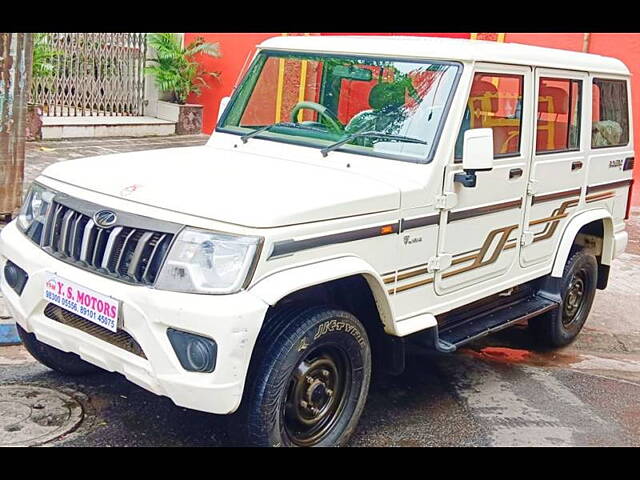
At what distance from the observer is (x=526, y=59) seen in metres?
5.04

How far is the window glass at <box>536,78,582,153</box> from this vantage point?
5246 millimetres

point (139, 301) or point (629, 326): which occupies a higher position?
point (139, 301)

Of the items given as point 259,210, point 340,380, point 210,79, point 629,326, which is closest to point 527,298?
point 629,326

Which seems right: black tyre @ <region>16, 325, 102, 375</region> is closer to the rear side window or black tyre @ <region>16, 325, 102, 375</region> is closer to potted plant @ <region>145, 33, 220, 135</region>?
the rear side window

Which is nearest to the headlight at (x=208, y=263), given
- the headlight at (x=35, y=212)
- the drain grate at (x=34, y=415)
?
the headlight at (x=35, y=212)

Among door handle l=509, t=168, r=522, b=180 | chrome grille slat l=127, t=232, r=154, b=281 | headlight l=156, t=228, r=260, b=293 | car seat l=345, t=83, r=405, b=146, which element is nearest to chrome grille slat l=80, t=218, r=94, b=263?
chrome grille slat l=127, t=232, r=154, b=281

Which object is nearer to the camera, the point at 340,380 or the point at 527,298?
the point at 340,380

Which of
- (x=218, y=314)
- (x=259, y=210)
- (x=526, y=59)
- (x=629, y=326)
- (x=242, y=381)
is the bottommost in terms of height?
(x=629, y=326)

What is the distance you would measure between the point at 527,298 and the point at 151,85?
1020cm

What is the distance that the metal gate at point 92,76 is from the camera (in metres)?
12.8

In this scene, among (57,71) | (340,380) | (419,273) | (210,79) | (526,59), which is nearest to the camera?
→ (340,380)

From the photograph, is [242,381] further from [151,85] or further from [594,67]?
[151,85]

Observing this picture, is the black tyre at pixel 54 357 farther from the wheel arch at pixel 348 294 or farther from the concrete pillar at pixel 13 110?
the concrete pillar at pixel 13 110

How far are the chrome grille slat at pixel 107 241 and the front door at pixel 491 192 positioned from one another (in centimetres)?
168
